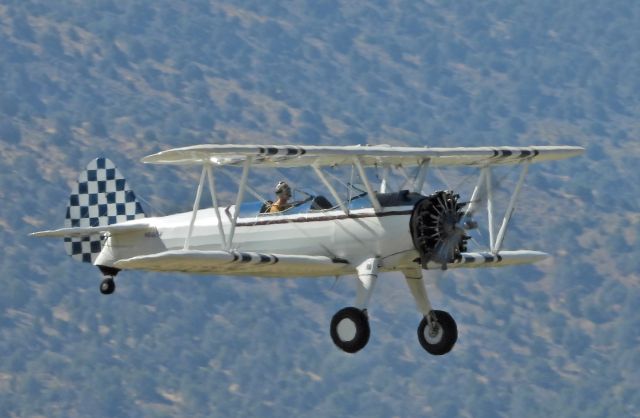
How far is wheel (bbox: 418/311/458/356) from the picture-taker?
32219mm

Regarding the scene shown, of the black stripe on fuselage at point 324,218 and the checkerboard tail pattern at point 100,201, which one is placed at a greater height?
the checkerboard tail pattern at point 100,201

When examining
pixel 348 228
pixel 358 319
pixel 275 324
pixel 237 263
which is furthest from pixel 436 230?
pixel 275 324

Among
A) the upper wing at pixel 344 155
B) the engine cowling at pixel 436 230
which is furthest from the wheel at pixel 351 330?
the upper wing at pixel 344 155

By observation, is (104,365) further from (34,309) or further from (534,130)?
(534,130)

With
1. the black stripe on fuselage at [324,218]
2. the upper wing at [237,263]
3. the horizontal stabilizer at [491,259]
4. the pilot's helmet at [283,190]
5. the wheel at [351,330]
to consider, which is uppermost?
the pilot's helmet at [283,190]

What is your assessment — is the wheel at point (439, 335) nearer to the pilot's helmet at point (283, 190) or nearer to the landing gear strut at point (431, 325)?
the landing gear strut at point (431, 325)

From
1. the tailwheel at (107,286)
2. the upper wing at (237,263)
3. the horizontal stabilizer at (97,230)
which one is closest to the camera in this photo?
the upper wing at (237,263)

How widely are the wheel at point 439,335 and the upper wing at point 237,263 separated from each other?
1.83 m

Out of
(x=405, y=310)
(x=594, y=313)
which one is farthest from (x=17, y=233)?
(x=594, y=313)

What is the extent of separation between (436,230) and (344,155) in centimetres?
180

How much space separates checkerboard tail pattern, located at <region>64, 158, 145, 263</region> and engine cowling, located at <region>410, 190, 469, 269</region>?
21.5 ft

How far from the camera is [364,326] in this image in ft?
101

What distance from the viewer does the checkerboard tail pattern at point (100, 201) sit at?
3591 cm

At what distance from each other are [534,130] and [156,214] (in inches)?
6068
